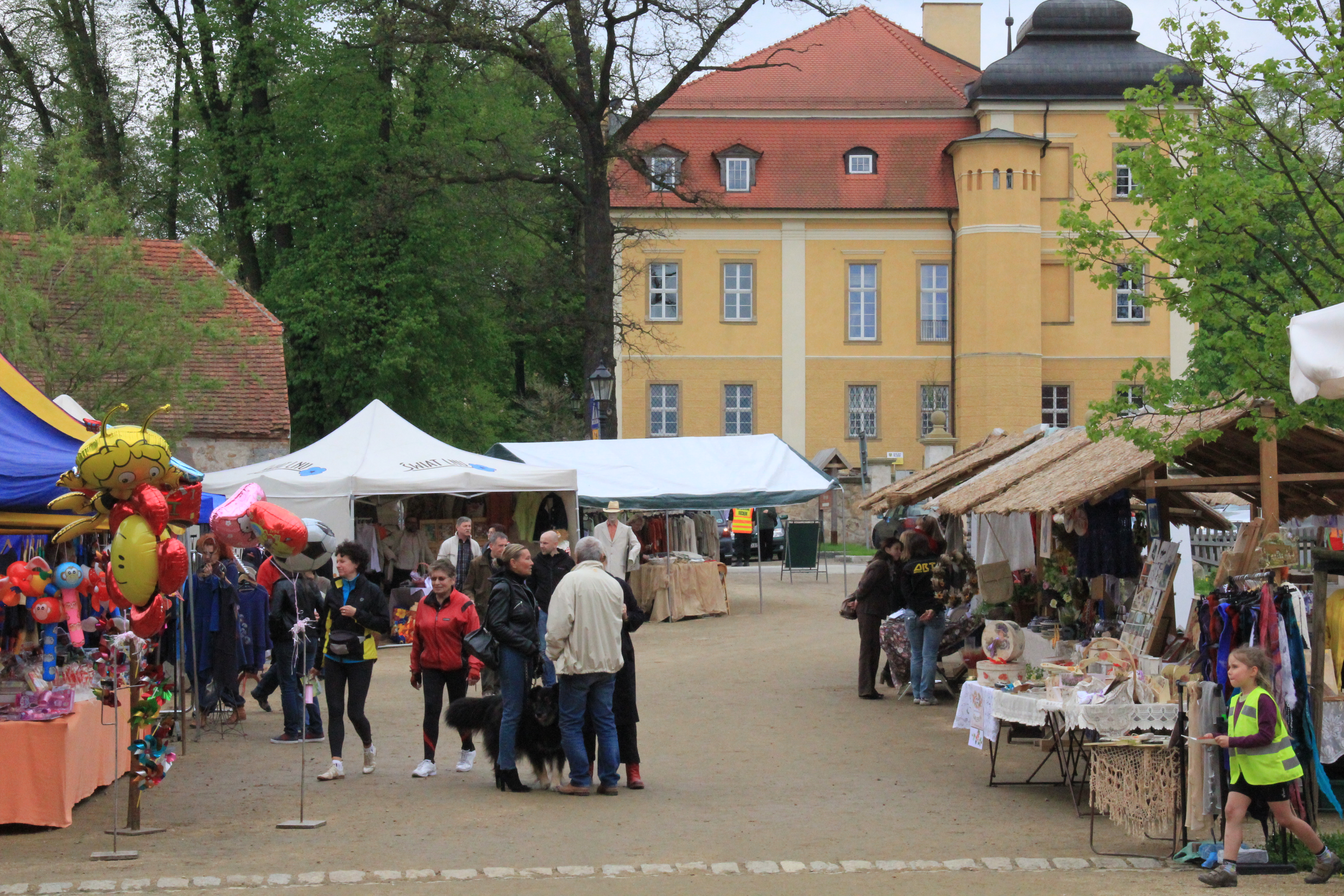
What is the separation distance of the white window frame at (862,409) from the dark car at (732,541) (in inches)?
357

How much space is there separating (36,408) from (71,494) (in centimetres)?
154

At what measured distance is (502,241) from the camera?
3491 centimetres

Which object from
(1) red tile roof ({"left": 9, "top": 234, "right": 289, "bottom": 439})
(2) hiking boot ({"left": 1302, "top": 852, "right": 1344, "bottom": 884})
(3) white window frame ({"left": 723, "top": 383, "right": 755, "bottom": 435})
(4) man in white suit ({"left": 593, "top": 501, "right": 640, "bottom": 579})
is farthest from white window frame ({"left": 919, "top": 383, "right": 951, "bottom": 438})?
(2) hiking boot ({"left": 1302, "top": 852, "right": 1344, "bottom": 884})

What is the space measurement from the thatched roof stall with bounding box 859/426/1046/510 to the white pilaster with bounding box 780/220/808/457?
28.3m

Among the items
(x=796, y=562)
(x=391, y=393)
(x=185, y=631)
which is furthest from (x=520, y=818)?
(x=391, y=393)

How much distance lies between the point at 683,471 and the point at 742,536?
41.7 ft

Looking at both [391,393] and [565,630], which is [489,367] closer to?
[391,393]

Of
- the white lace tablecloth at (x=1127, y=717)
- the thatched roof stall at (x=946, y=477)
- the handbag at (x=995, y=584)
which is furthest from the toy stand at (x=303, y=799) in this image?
the thatched roof stall at (x=946, y=477)

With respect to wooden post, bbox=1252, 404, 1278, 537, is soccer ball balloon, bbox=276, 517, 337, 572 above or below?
below

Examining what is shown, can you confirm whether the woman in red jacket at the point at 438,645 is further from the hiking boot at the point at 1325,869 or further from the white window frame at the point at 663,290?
the white window frame at the point at 663,290

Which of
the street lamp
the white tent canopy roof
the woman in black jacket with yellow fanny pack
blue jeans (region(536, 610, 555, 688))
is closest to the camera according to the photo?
the woman in black jacket with yellow fanny pack

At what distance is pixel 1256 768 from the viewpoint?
23.8 ft

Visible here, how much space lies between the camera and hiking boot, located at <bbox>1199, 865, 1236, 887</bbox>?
23.7 ft

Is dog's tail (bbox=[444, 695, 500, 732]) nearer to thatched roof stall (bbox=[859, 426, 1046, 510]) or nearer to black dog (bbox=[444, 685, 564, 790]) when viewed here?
black dog (bbox=[444, 685, 564, 790])
